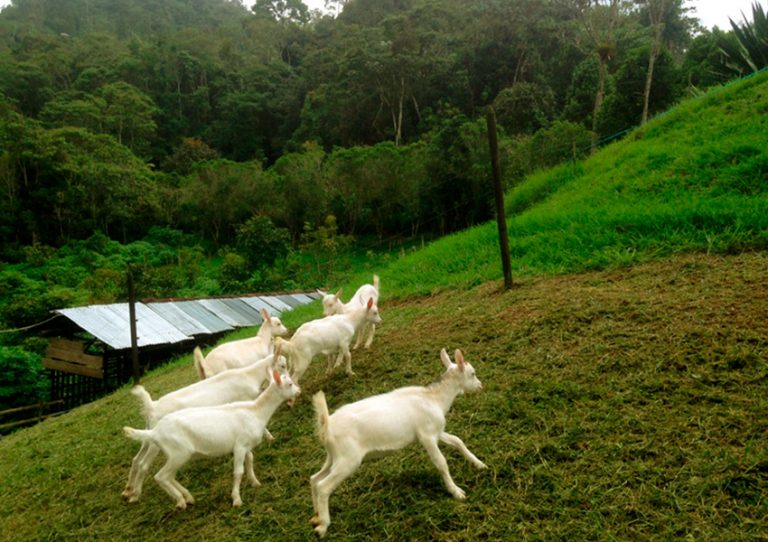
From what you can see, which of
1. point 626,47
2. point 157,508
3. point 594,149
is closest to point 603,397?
point 157,508

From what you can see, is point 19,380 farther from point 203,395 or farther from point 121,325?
point 203,395

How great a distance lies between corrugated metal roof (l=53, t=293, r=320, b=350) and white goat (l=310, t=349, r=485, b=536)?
11.0m

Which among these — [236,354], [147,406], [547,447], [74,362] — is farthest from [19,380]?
[547,447]

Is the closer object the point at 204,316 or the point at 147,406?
the point at 147,406

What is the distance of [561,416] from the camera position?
4691 millimetres

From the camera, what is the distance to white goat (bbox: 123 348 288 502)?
4988 millimetres

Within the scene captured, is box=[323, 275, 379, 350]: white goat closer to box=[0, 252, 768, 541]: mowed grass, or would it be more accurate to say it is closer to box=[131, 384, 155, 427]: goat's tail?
box=[0, 252, 768, 541]: mowed grass

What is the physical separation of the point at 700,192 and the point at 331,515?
8227 mm

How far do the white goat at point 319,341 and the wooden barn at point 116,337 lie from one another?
28.6 ft

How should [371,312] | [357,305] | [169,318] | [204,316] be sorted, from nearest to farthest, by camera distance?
1. [371,312]
2. [357,305]
3. [169,318]
4. [204,316]

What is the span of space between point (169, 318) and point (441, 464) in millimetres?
13457

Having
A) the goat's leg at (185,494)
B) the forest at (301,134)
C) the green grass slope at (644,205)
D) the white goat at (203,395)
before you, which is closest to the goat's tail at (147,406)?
the white goat at (203,395)

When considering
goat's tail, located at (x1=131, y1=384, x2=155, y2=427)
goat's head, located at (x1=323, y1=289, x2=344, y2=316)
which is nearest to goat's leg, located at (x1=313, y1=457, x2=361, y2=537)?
goat's tail, located at (x1=131, y1=384, x2=155, y2=427)

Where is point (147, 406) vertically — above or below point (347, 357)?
above
